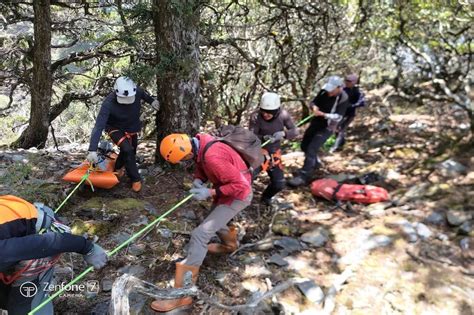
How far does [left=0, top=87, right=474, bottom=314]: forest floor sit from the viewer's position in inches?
174

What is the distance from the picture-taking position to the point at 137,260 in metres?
4.63

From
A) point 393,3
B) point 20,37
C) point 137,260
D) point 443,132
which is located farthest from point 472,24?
point 20,37

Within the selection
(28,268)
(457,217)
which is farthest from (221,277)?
(457,217)

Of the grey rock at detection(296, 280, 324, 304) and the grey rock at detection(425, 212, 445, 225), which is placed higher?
the grey rock at detection(425, 212, 445, 225)

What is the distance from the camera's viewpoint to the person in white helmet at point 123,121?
5512mm

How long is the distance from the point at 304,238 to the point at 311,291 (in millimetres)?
1237

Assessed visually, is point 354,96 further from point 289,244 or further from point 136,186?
point 136,186

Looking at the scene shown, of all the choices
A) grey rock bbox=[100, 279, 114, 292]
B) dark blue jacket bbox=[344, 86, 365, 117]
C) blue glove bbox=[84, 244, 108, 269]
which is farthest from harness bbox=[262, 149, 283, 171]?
dark blue jacket bbox=[344, 86, 365, 117]

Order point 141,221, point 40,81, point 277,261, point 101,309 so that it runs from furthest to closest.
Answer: point 40,81 < point 141,221 < point 277,261 < point 101,309

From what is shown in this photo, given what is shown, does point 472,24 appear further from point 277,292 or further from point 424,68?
point 277,292

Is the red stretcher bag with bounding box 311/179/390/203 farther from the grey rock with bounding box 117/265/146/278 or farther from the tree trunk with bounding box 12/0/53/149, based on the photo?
the tree trunk with bounding box 12/0/53/149

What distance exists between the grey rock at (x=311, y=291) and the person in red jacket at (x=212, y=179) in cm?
131

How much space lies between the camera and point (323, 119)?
7367 millimetres

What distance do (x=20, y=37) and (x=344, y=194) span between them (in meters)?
8.32
